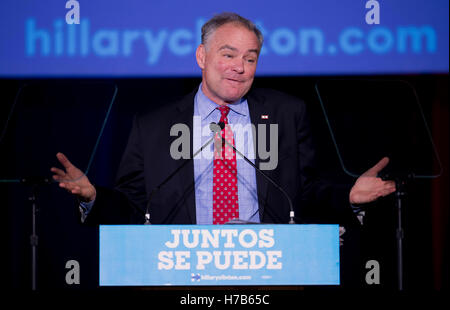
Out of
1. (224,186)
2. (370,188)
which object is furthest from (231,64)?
(370,188)

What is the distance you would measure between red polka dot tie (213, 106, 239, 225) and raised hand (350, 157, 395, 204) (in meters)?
0.50

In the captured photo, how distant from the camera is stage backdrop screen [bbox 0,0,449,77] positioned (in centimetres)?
340

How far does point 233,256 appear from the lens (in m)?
1.91

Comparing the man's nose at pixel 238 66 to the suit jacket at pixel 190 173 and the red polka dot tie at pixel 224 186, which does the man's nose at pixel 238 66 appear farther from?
the red polka dot tie at pixel 224 186

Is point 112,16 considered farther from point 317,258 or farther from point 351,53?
point 317,258

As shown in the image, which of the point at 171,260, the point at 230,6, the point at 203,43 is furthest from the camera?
the point at 230,6

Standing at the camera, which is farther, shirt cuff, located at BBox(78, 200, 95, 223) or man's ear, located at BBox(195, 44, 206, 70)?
man's ear, located at BBox(195, 44, 206, 70)

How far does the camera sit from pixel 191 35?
134 inches

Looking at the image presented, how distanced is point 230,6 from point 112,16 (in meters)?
0.67

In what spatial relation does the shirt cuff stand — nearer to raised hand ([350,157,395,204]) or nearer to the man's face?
the man's face

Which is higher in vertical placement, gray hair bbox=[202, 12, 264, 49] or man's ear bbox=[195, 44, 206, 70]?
gray hair bbox=[202, 12, 264, 49]

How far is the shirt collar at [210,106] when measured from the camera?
9.27ft

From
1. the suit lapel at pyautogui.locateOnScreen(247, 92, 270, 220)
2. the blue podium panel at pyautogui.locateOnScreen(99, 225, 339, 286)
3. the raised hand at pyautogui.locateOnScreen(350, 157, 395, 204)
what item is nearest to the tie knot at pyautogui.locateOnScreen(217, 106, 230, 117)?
the suit lapel at pyautogui.locateOnScreen(247, 92, 270, 220)
